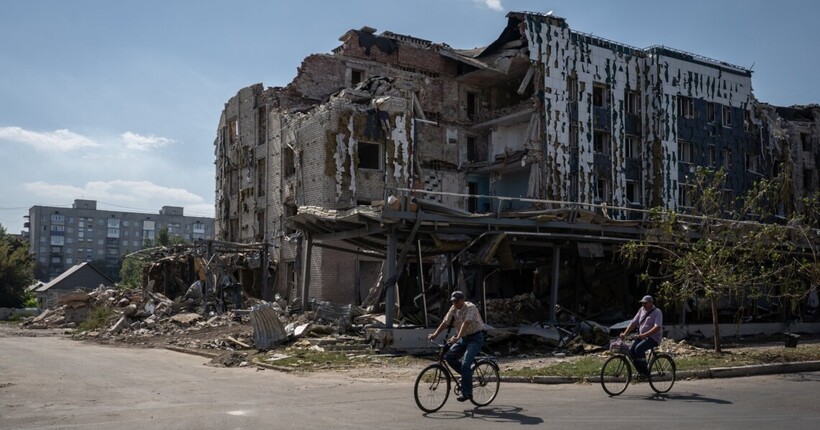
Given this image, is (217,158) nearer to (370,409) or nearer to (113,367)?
(113,367)

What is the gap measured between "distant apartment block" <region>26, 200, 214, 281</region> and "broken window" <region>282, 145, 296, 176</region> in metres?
94.8

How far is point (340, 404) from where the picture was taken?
11.7 m

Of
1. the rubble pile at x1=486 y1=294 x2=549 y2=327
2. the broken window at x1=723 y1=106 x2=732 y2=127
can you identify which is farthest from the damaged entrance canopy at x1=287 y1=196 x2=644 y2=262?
the broken window at x1=723 y1=106 x2=732 y2=127

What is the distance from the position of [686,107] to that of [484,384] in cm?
3788

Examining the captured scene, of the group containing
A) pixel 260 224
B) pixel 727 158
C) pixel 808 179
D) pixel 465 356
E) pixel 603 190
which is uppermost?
Result: pixel 727 158

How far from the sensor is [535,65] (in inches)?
1556

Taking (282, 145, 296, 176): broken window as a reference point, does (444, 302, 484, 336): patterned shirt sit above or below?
below

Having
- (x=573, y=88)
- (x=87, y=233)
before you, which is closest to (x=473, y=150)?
(x=573, y=88)

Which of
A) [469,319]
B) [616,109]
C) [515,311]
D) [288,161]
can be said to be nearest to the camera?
[469,319]

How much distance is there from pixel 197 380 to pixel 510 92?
1251 inches

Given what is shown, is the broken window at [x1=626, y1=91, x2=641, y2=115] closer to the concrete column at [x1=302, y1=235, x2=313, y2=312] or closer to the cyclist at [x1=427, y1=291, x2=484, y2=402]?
the concrete column at [x1=302, y1=235, x2=313, y2=312]

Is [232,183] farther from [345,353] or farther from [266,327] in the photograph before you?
[345,353]

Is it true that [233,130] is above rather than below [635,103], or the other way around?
below

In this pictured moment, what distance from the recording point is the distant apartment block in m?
131
